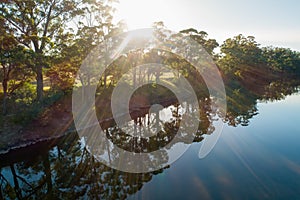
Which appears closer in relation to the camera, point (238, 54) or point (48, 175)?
point (48, 175)

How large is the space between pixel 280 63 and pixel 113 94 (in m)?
60.3

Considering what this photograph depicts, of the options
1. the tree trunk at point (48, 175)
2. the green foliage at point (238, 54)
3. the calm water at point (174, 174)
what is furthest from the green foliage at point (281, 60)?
the tree trunk at point (48, 175)

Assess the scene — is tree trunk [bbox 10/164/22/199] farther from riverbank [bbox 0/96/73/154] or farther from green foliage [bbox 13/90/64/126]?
green foliage [bbox 13/90/64/126]

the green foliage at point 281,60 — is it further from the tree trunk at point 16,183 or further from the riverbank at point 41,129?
the tree trunk at point 16,183

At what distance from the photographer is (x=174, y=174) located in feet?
38.4

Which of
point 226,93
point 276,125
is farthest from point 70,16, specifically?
point 226,93

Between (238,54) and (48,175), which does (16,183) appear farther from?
(238,54)

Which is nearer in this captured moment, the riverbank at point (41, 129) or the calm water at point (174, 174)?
the calm water at point (174, 174)

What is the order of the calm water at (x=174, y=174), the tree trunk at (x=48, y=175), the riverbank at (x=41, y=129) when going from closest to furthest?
the calm water at (x=174, y=174), the tree trunk at (x=48, y=175), the riverbank at (x=41, y=129)

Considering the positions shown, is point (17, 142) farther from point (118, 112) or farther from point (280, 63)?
point (280, 63)

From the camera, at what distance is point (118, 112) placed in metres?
24.6

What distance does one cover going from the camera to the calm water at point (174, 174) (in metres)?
9.87

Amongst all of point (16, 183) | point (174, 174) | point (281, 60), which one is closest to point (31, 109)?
point (16, 183)

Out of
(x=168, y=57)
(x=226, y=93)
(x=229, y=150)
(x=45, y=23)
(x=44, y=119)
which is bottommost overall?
(x=226, y=93)
